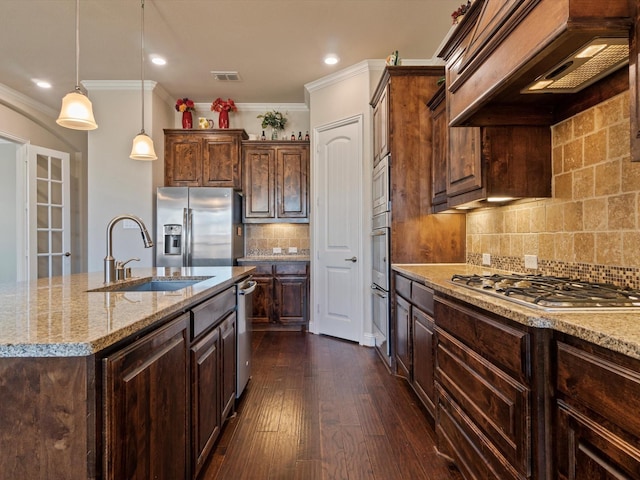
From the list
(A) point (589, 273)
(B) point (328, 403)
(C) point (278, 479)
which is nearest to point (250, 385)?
(B) point (328, 403)

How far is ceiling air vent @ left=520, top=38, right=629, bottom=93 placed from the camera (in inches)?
45.9

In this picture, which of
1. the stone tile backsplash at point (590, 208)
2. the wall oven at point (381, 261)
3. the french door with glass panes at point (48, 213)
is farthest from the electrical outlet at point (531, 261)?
the french door with glass panes at point (48, 213)

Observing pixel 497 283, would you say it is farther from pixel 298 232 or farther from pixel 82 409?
pixel 298 232

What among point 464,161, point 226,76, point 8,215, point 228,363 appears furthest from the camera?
point 8,215

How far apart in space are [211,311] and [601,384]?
4.92ft

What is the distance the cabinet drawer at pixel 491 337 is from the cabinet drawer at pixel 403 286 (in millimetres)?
684

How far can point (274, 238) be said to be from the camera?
5.11 meters

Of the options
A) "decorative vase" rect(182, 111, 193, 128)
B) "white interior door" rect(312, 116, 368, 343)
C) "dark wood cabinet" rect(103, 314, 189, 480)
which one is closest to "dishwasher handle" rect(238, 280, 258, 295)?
"dark wood cabinet" rect(103, 314, 189, 480)

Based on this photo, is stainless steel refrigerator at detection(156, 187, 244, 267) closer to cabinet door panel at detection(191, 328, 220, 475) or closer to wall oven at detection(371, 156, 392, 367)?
wall oven at detection(371, 156, 392, 367)

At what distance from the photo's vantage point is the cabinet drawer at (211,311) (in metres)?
1.49

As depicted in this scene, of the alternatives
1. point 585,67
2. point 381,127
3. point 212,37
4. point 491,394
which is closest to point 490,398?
point 491,394

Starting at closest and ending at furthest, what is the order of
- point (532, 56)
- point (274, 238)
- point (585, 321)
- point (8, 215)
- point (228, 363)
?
point (585, 321), point (532, 56), point (228, 363), point (8, 215), point (274, 238)

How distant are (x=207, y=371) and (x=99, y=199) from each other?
11.9 ft

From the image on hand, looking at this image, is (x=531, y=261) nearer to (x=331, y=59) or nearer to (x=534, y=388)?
(x=534, y=388)
